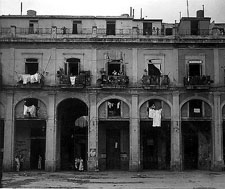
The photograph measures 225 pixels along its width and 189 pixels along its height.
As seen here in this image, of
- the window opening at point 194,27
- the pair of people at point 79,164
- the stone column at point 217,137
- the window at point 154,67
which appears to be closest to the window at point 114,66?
the window at point 154,67

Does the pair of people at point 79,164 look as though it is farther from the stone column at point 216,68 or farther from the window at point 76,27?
the stone column at point 216,68

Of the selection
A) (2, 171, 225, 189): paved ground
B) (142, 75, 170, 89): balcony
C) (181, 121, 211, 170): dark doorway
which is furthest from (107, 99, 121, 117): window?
(181, 121, 211, 170): dark doorway

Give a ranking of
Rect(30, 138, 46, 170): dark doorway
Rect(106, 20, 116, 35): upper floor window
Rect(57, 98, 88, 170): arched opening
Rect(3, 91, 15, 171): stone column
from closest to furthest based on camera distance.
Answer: Rect(3, 91, 15, 171): stone column, Rect(30, 138, 46, 170): dark doorway, Rect(106, 20, 116, 35): upper floor window, Rect(57, 98, 88, 170): arched opening

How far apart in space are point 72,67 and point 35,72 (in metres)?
3.24

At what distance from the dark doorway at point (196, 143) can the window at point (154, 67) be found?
5304 millimetres

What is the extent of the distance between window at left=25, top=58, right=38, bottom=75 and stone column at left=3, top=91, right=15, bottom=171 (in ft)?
7.95

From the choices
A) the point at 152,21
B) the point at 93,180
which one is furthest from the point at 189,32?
the point at 93,180

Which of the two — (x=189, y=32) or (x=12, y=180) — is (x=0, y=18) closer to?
(x=12, y=180)

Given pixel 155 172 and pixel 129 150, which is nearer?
pixel 155 172

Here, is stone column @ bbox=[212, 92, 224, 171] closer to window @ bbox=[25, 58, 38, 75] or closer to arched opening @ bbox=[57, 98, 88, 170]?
arched opening @ bbox=[57, 98, 88, 170]

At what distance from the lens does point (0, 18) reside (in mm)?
32469

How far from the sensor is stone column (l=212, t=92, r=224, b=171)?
106ft

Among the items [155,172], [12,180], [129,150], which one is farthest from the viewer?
[129,150]

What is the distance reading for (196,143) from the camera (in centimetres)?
3512
